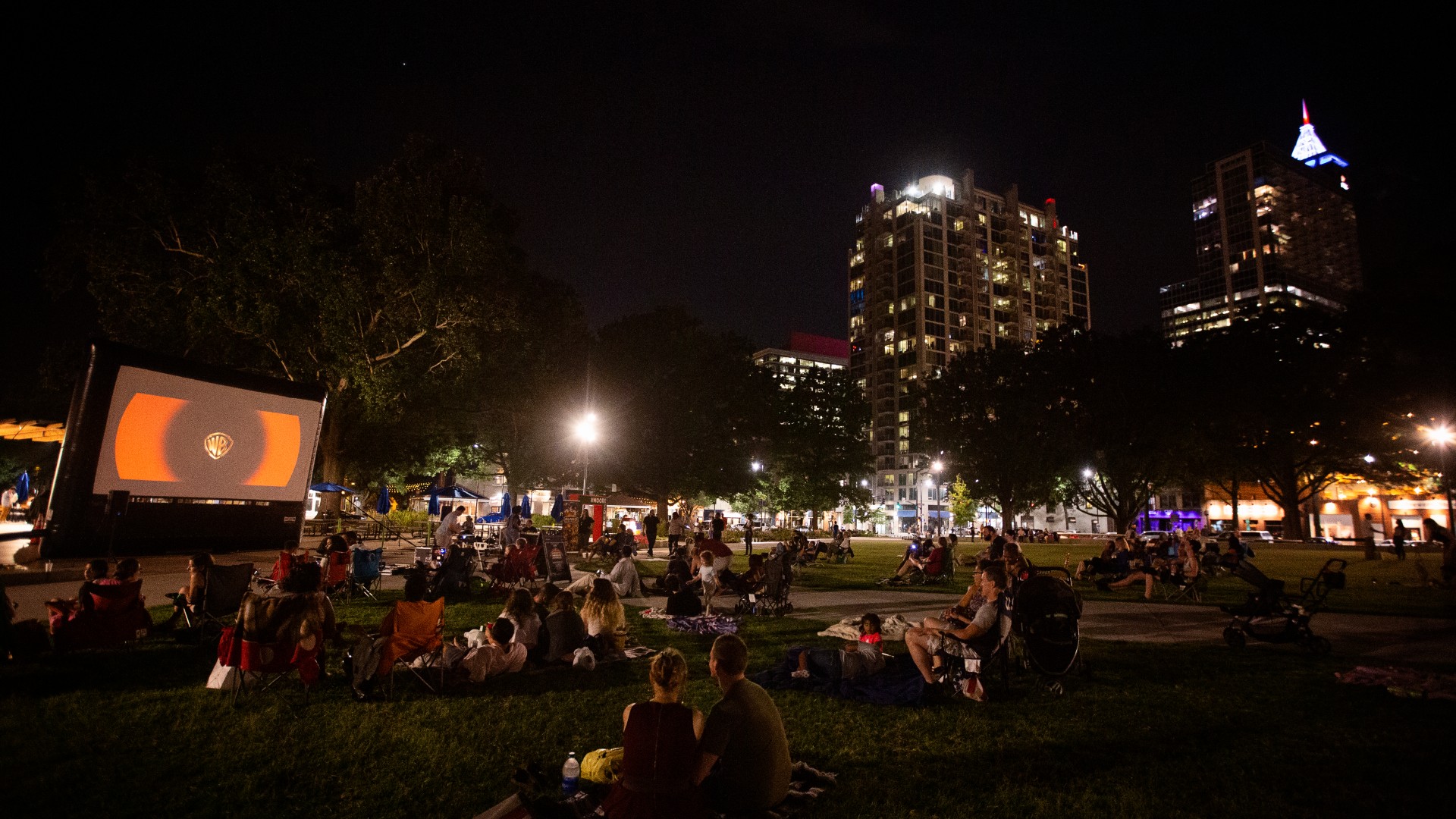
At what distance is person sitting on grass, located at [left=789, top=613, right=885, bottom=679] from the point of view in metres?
6.93

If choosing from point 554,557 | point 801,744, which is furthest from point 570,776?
point 554,557

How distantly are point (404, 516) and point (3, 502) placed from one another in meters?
23.3

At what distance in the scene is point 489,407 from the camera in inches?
1227

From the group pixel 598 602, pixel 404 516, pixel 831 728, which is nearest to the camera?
pixel 831 728

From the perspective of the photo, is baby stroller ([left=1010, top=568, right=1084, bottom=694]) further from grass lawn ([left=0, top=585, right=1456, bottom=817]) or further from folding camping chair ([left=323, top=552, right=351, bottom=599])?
folding camping chair ([left=323, top=552, right=351, bottom=599])

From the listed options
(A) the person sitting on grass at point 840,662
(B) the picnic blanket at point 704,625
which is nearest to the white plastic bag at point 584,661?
(A) the person sitting on grass at point 840,662

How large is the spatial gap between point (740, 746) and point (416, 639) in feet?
14.1

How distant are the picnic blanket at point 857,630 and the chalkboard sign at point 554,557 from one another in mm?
7202

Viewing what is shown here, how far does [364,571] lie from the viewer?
500 inches

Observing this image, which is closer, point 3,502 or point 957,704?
point 957,704

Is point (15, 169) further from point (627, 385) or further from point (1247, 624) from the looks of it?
point (1247, 624)

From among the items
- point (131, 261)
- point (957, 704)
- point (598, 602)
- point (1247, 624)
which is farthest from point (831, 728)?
point (131, 261)

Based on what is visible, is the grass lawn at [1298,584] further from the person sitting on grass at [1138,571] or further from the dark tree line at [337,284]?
the dark tree line at [337,284]

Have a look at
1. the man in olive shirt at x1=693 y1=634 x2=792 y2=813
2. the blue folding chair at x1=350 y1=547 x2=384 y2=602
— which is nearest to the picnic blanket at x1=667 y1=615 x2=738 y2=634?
the blue folding chair at x1=350 y1=547 x2=384 y2=602
